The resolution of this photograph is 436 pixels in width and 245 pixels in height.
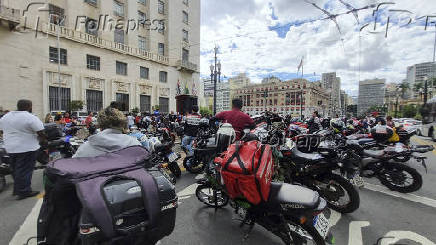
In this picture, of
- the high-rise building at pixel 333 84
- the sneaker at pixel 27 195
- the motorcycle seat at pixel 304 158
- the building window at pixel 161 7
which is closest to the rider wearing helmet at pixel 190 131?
the motorcycle seat at pixel 304 158

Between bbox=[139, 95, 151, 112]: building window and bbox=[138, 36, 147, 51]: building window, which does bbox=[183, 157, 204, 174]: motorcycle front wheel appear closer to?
bbox=[139, 95, 151, 112]: building window

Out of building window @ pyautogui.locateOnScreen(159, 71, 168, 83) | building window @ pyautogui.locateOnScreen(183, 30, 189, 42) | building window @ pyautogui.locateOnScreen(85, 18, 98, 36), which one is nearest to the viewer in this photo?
building window @ pyautogui.locateOnScreen(85, 18, 98, 36)

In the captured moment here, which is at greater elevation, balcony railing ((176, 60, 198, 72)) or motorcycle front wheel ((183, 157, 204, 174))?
balcony railing ((176, 60, 198, 72))

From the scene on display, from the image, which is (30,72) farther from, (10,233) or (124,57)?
(10,233)

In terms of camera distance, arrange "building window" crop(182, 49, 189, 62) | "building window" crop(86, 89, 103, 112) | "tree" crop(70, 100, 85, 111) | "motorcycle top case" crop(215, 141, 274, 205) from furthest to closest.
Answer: "building window" crop(182, 49, 189, 62)
"building window" crop(86, 89, 103, 112)
"tree" crop(70, 100, 85, 111)
"motorcycle top case" crop(215, 141, 274, 205)

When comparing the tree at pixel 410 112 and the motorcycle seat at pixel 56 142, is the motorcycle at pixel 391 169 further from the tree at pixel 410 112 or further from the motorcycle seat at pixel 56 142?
the tree at pixel 410 112

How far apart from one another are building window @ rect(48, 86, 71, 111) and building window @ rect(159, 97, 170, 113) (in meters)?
10.9

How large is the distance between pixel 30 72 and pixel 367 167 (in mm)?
22822

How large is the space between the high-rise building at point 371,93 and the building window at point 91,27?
326 feet

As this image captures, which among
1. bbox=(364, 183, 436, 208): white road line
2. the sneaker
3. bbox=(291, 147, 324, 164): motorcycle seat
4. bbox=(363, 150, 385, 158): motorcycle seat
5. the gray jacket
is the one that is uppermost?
the gray jacket

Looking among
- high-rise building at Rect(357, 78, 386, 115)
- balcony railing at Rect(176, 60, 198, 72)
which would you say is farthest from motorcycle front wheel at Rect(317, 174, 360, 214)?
high-rise building at Rect(357, 78, 386, 115)

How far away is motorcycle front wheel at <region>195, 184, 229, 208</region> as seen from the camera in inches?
129

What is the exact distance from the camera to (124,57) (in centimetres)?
Answer: 2348

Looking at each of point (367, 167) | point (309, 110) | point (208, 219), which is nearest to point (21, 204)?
point (208, 219)
